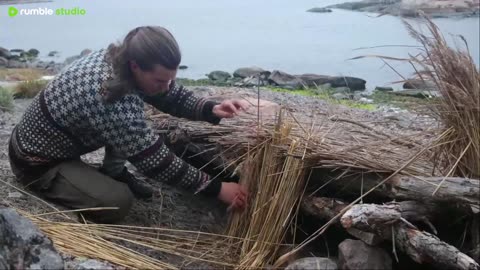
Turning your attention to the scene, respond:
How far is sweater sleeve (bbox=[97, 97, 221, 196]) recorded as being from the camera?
2.02 m

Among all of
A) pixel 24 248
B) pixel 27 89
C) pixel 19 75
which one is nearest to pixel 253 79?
pixel 27 89

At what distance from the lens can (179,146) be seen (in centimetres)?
247

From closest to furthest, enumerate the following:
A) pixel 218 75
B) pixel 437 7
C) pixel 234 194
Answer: pixel 234 194, pixel 437 7, pixel 218 75

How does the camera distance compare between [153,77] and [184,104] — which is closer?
[153,77]

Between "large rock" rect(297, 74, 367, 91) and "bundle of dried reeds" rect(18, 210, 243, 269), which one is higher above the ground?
"bundle of dried reeds" rect(18, 210, 243, 269)

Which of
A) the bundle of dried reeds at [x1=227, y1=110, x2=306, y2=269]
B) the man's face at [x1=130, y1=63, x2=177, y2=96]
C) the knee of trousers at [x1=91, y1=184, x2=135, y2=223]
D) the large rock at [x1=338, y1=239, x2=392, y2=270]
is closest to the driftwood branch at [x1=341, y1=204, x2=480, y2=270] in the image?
the large rock at [x1=338, y1=239, x2=392, y2=270]

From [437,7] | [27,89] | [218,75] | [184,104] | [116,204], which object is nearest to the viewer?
[116,204]

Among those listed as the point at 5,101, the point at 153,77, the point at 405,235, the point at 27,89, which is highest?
the point at 153,77

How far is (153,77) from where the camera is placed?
2.02 m

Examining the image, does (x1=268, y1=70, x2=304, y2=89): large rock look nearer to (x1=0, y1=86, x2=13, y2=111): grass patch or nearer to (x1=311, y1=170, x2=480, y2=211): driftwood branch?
(x1=0, y1=86, x2=13, y2=111): grass patch

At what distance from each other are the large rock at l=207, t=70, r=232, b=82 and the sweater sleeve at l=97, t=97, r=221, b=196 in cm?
560

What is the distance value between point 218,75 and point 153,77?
5896 millimetres

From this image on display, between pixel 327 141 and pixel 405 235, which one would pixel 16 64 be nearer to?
pixel 327 141

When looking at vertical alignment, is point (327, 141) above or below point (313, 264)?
above
